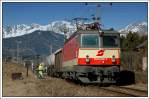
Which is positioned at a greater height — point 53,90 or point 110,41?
point 110,41

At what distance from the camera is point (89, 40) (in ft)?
52.6

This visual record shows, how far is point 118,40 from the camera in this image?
16.2m

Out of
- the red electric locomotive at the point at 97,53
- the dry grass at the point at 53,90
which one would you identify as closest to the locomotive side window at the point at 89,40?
the red electric locomotive at the point at 97,53

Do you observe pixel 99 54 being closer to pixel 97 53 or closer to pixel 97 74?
pixel 97 53

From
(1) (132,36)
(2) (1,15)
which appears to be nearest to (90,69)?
(2) (1,15)

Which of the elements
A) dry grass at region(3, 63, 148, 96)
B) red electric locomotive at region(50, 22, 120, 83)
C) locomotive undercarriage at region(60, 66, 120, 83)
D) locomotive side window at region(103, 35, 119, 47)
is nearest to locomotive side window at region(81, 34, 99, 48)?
red electric locomotive at region(50, 22, 120, 83)

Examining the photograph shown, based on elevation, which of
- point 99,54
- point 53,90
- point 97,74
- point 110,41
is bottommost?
point 53,90

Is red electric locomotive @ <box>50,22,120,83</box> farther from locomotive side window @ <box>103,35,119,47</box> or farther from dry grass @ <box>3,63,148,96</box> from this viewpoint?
dry grass @ <box>3,63,148,96</box>

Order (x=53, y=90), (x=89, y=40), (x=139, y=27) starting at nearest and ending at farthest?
(x=53, y=90), (x=89, y=40), (x=139, y=27)

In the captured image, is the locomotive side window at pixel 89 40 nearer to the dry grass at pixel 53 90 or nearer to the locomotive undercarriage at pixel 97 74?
the locomotive undercarriage at pixel 97 74

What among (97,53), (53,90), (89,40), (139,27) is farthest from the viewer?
(139,27)

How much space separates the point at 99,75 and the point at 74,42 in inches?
76.8

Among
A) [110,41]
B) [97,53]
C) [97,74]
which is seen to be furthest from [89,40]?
[97,74]

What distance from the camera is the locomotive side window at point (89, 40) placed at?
15.9 metres
